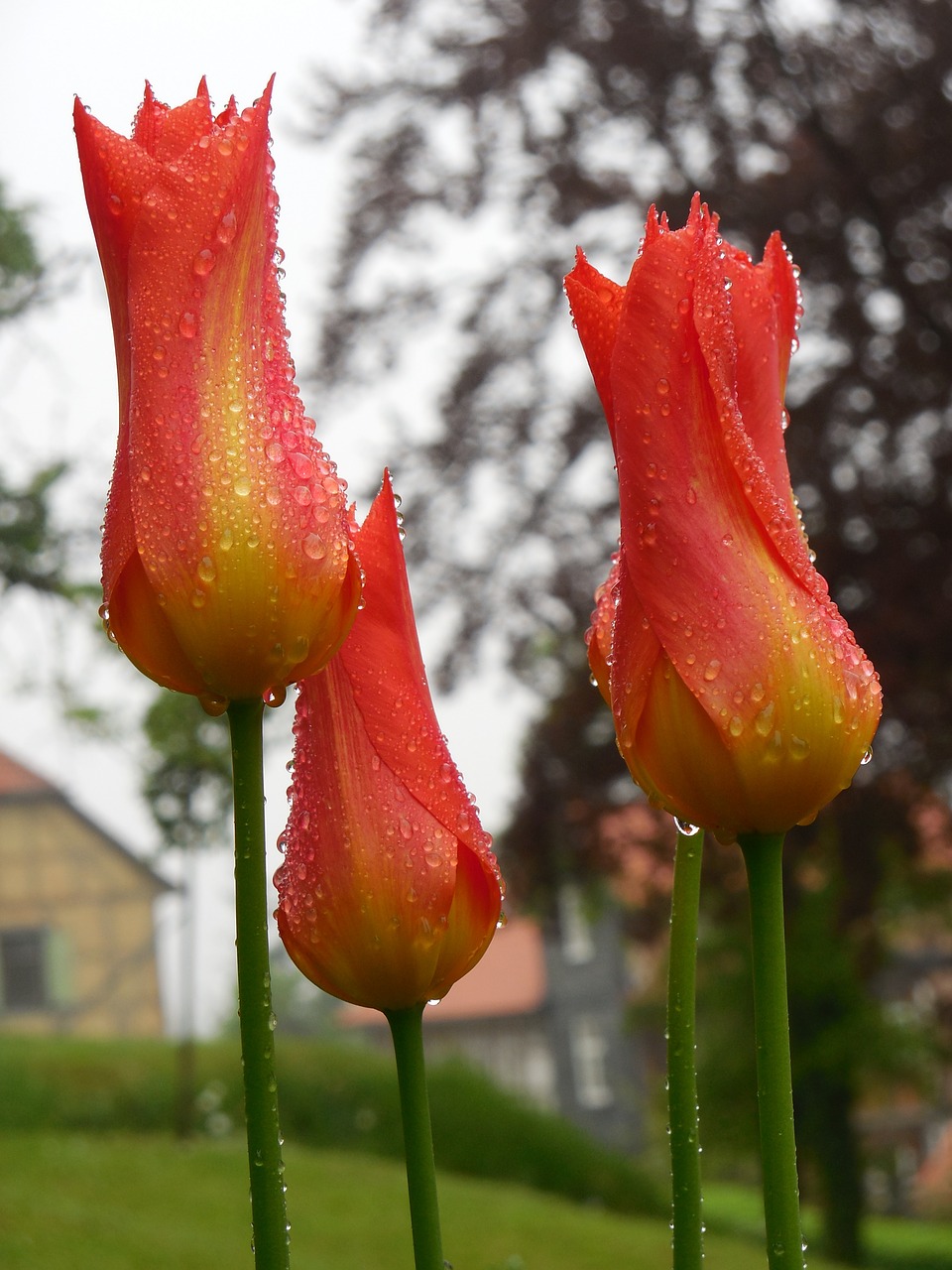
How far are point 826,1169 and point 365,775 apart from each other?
387 inches

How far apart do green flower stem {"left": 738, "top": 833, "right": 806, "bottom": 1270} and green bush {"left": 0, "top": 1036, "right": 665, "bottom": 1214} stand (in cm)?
890

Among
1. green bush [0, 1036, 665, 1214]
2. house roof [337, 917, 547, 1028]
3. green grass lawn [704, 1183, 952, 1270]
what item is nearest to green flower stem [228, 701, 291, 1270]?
green grass lawn [704, 1183, 952, 1270]

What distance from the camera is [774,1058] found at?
1.48 feet

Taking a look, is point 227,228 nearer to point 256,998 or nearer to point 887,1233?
point 256,998

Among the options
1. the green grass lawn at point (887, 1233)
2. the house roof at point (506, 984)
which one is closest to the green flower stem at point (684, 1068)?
the green grass lawn at point (887, 1233)

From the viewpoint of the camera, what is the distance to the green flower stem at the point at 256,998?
1.44ft

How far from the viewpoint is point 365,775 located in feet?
1.69

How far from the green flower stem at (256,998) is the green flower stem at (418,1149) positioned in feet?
0.15

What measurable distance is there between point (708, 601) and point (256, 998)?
0.19 metres

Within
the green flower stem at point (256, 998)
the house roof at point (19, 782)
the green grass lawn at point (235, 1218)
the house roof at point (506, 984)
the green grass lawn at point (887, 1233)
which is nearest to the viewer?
the green flower stem at point (256, 998)

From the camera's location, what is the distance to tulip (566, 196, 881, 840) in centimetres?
46

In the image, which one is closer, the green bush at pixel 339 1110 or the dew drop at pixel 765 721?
the dew drop at pixel 765 721

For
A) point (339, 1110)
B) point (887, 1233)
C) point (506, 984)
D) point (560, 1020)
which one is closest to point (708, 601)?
point (339, 1110)

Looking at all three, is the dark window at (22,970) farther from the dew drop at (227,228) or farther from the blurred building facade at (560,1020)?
the dew drop at (227,228)
